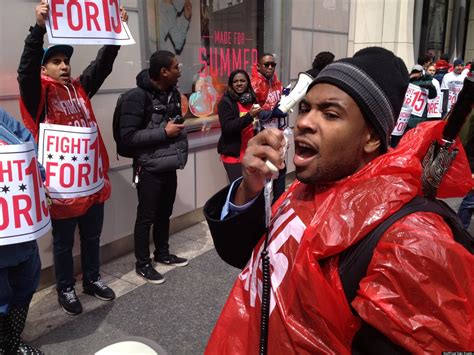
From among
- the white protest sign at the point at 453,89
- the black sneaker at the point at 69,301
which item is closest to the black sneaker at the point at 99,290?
the black sneaker at the point at 69,301

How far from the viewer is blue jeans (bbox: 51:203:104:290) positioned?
3311 millimetres

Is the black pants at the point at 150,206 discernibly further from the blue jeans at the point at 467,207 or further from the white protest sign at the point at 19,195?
the blue jeans at the point at 467,207

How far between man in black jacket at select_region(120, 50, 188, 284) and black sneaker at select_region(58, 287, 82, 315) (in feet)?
2.21

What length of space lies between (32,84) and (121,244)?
209 centimetres

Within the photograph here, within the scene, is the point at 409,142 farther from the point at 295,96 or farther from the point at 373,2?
the point at 373,2

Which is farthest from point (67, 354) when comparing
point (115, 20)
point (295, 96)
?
point (295, 96)

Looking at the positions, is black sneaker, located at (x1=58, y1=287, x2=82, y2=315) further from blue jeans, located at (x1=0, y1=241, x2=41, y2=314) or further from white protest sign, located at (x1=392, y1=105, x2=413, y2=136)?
white protest sign, located at (x1=392, y1=105, x2=413, y2=136)

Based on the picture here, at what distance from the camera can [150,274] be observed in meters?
3.96

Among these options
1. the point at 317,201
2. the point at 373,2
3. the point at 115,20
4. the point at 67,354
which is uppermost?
the point at 373,2

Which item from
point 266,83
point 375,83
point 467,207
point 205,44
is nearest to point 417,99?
point 467,207

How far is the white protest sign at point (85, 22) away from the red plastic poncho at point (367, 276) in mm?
2056

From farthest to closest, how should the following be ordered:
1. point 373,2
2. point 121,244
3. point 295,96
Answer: point 373,2 < point 121,244 < point 295,96

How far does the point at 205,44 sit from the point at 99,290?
3.44 metres

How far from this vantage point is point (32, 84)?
2.87 metres
